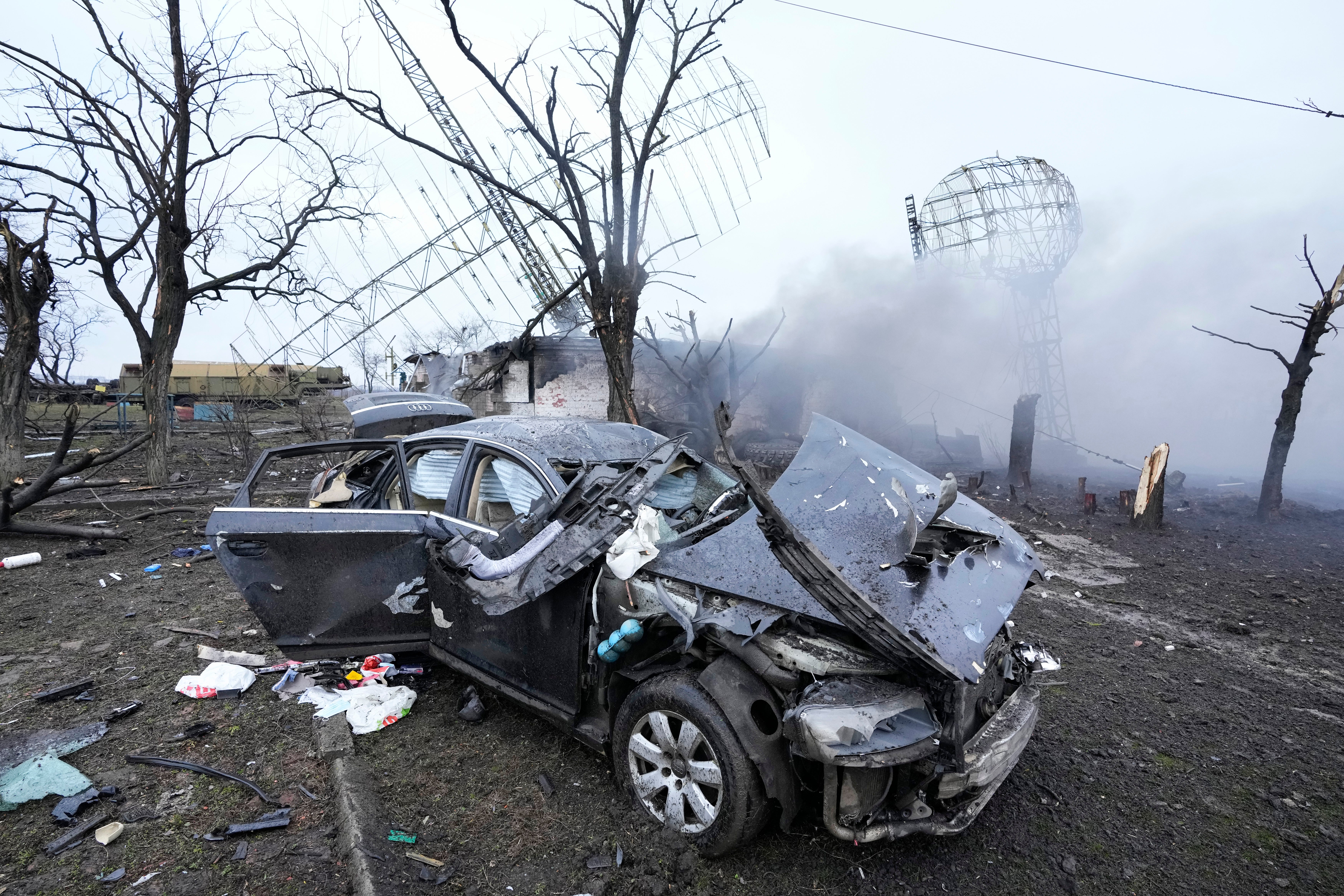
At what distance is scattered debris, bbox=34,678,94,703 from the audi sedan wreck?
4.04ft

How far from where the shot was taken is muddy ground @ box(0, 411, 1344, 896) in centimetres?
247

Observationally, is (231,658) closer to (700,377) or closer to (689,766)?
(689,766)

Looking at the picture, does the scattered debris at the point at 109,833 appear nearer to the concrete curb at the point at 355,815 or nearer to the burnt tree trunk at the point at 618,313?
the concrete curb at the point at 355,815

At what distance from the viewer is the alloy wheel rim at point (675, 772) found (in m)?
2.46

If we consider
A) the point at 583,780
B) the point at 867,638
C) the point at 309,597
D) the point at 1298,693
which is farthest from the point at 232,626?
the point at 1298,693

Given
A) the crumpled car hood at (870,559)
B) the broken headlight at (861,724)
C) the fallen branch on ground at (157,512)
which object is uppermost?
the crumpled car hood at (870,559)

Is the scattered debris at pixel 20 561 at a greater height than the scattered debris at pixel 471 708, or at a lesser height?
greater

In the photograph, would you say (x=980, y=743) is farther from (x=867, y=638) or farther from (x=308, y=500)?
(x=308, y=500)

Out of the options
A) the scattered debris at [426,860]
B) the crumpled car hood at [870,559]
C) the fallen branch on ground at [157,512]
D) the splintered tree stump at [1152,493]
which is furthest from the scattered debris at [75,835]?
the splintered tree stump at [1152,493]

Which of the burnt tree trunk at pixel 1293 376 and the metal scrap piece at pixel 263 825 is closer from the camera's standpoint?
the metal scrap piece at pixel 263 825

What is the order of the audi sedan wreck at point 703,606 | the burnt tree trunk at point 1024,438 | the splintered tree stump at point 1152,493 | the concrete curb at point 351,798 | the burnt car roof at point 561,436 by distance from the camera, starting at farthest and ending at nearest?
the burnt tree trunk at point 1024,438 → the splintered tree stump at point 1152,493 → the burnt car roof at point 561,436 → the concrete curb at point 351,798 → the audi sedan wreck at point 703,606

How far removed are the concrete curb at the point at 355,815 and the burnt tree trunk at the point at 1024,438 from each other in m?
11.7

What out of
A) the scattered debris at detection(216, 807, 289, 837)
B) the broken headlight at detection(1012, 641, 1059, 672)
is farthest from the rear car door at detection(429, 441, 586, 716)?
the broken headlight at detection(1012, 641, 1059, 672)

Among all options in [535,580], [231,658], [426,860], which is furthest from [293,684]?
[535,580]
